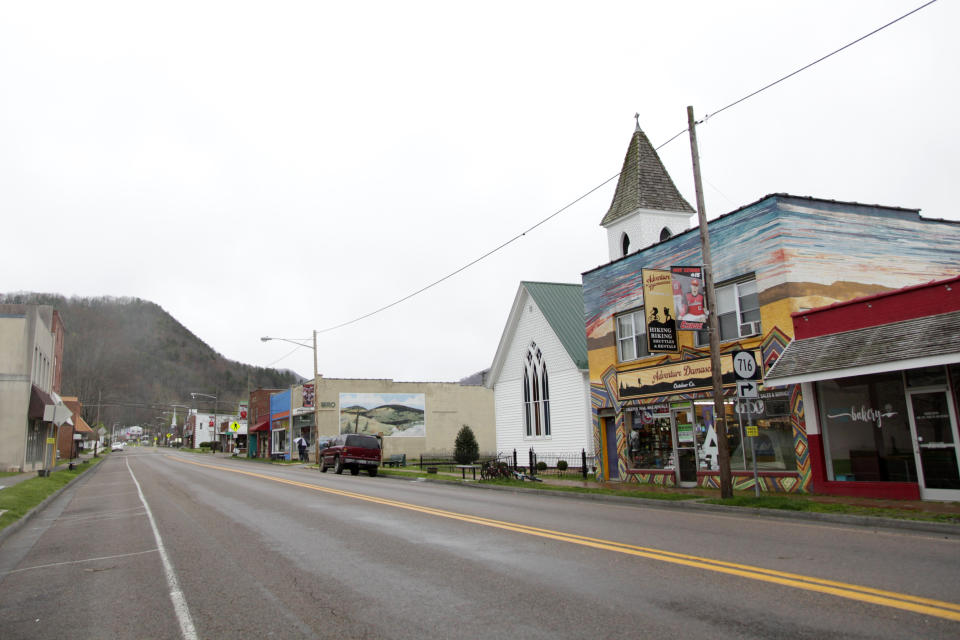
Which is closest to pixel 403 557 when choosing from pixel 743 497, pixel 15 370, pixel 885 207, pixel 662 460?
pixel 743 497

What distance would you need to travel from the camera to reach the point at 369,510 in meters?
14.1

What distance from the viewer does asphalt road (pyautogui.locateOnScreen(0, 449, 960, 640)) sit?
215 inches

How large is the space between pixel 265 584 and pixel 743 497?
11335mm

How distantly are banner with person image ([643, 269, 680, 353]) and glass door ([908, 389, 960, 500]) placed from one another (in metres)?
6.89

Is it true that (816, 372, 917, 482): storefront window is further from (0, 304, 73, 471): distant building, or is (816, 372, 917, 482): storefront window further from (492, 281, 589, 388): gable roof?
(0, 304, 73, 471): distant building

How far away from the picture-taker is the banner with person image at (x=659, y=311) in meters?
19.9

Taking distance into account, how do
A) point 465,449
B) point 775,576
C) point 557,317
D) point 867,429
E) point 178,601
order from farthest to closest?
point 465,449
point 557,317
point 867,429
point 775,576
point 178,601

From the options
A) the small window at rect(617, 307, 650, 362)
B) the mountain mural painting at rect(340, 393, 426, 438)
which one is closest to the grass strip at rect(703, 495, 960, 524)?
the small window at rect(617, 307, 650, 362)

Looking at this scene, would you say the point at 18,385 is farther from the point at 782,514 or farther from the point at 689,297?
the point at 782,514

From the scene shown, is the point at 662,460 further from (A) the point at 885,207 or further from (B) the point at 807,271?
(A) the point at 885,207

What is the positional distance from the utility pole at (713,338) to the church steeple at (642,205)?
1105 centimetres

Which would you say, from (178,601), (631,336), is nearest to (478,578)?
(178,601)

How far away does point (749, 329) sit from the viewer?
18.6 m

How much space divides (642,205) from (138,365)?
14857 centimetres
